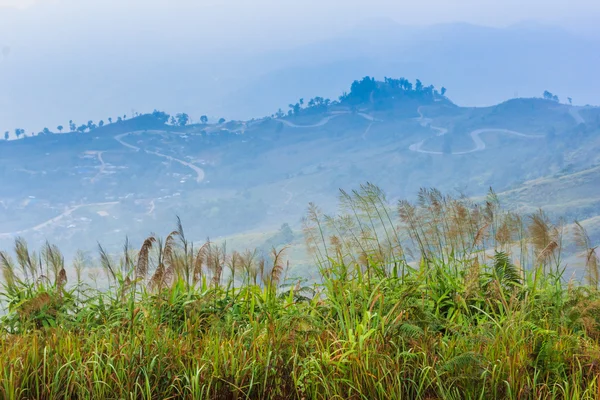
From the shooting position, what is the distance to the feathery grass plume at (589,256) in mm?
3088

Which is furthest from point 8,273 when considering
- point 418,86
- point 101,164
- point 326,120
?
point 418,86

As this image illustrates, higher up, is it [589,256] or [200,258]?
[200,258]

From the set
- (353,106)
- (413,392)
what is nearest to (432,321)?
(413,392)

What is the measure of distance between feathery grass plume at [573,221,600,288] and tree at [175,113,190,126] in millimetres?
38199

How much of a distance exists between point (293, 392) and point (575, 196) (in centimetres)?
2573

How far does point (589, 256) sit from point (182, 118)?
38793 mm

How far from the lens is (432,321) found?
2578 millimetres

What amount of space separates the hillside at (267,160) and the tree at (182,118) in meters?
0.96

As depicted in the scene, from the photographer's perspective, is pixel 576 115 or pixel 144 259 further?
pixel 576 115

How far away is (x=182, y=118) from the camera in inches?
1581

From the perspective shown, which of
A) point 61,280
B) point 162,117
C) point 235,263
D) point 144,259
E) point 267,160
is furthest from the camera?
point 267,160

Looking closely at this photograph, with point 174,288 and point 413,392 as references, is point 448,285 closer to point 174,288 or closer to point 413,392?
point 413,392

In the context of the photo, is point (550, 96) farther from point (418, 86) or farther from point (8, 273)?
point (8, 273)

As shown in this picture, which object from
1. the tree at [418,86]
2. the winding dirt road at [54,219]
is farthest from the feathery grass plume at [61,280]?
the tree at [418,86]
